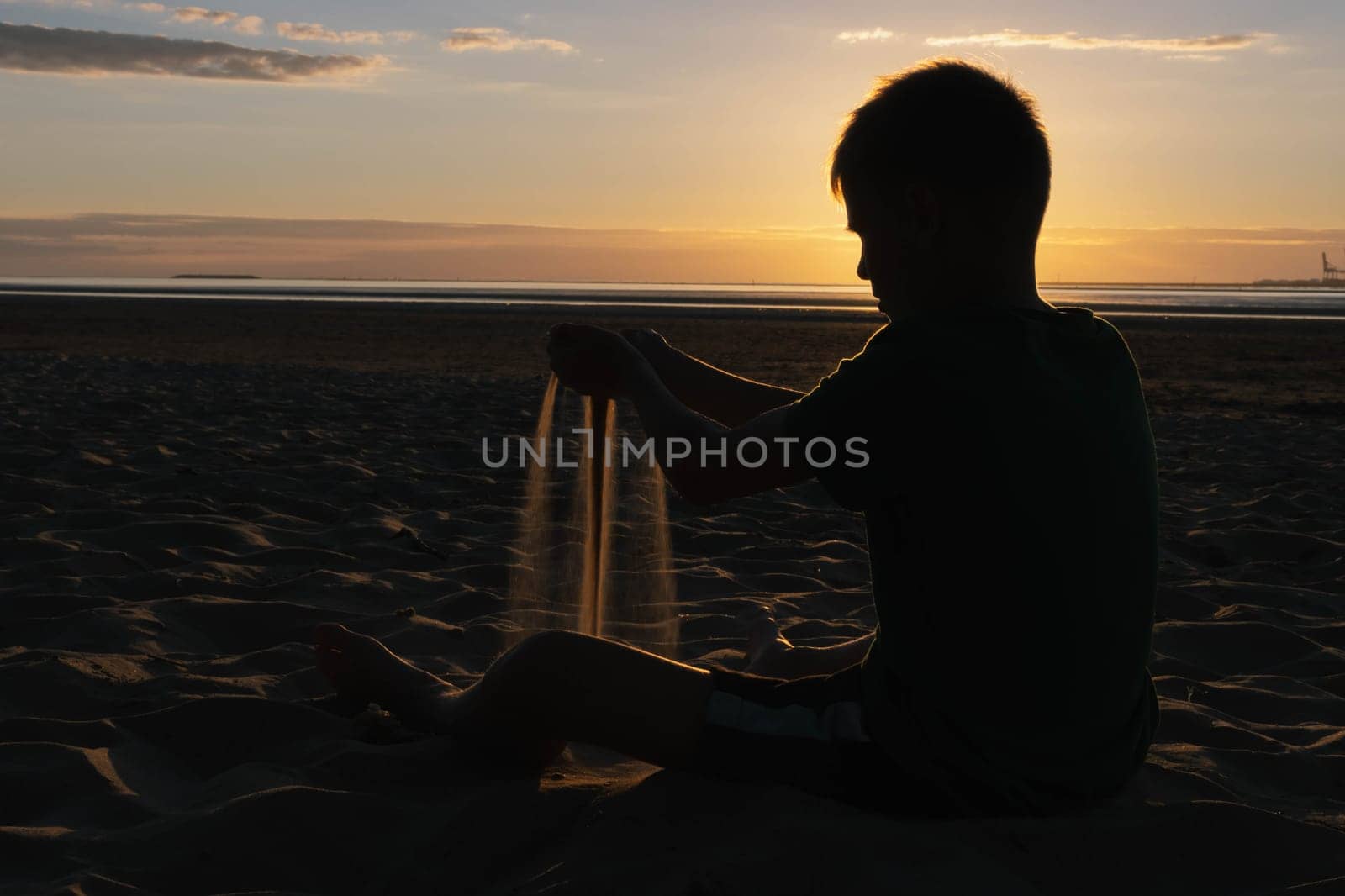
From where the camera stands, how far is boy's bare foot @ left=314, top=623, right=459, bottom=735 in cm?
289

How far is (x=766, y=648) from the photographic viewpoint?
318cm

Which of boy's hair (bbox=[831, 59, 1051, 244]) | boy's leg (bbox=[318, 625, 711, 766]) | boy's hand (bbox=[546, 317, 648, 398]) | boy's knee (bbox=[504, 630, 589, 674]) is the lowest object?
boy's leg (bbox=[318, 625, 711, 766])

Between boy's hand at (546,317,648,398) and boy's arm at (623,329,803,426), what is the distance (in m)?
0.28

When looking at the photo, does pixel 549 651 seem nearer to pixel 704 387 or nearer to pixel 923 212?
pixel 704 387

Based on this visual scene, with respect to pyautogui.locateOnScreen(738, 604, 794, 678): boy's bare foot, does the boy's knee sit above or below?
above

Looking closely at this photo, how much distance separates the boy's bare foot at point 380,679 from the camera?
2891mm

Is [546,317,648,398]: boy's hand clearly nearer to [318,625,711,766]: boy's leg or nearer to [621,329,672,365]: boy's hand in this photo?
[621,329,672,365]: boy's hand

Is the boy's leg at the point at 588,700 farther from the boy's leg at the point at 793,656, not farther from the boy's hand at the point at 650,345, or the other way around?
the boy's hand at the point at 650,345

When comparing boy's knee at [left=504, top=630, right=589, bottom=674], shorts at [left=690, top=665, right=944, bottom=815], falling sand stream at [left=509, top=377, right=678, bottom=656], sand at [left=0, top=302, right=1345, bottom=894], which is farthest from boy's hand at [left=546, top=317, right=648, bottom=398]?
sand at [left=0, top=302, right=1345, bottom=894]

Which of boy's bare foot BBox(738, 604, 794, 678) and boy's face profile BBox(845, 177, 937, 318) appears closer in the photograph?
boy's face profile BBox(845, 177, 937, 318)

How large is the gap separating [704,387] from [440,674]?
124cm

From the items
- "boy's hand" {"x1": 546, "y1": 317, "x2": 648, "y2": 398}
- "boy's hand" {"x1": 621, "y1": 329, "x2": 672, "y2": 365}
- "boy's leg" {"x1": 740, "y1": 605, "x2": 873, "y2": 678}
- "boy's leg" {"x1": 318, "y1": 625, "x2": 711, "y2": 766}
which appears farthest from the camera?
"boy's leg" {"x1": 740, "y1": 605, "x2": 873, "y2": 678}

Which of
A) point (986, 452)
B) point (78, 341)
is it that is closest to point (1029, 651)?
point (986, 452)

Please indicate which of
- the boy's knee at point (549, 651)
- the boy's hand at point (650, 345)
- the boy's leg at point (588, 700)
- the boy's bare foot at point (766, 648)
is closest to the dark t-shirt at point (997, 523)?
the boy's leg at point (588, 700)
